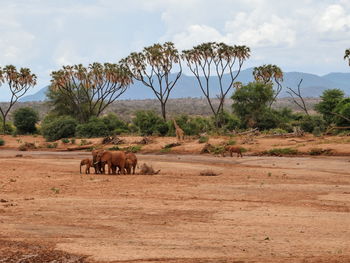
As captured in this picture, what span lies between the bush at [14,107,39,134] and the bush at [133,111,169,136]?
17.6m

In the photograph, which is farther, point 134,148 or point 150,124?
point 150,124

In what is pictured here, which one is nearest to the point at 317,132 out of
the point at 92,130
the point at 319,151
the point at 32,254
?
the point at 319,151

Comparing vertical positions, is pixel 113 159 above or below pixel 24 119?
below

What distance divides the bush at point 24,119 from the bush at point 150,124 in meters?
17.6

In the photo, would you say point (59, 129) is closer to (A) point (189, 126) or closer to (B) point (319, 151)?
(A) point (189, 126)

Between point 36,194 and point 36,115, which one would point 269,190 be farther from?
point 36,115

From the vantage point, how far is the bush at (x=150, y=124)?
54.0m

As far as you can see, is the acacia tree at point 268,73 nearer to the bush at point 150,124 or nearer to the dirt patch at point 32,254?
the bush at point 150,124

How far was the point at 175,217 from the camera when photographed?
1466 cm

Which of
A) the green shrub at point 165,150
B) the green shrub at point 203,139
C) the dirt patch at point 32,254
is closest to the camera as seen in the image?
the dirt patch at point 32,254

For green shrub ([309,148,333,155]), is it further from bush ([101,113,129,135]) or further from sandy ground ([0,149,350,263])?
bush ([101,113,129,135])

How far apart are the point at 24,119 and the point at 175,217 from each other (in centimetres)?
5615

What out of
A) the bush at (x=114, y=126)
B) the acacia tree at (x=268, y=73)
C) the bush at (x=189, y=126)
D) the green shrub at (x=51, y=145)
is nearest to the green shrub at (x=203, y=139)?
the bush at (x=189, y=126)

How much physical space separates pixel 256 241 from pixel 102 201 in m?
6.99
